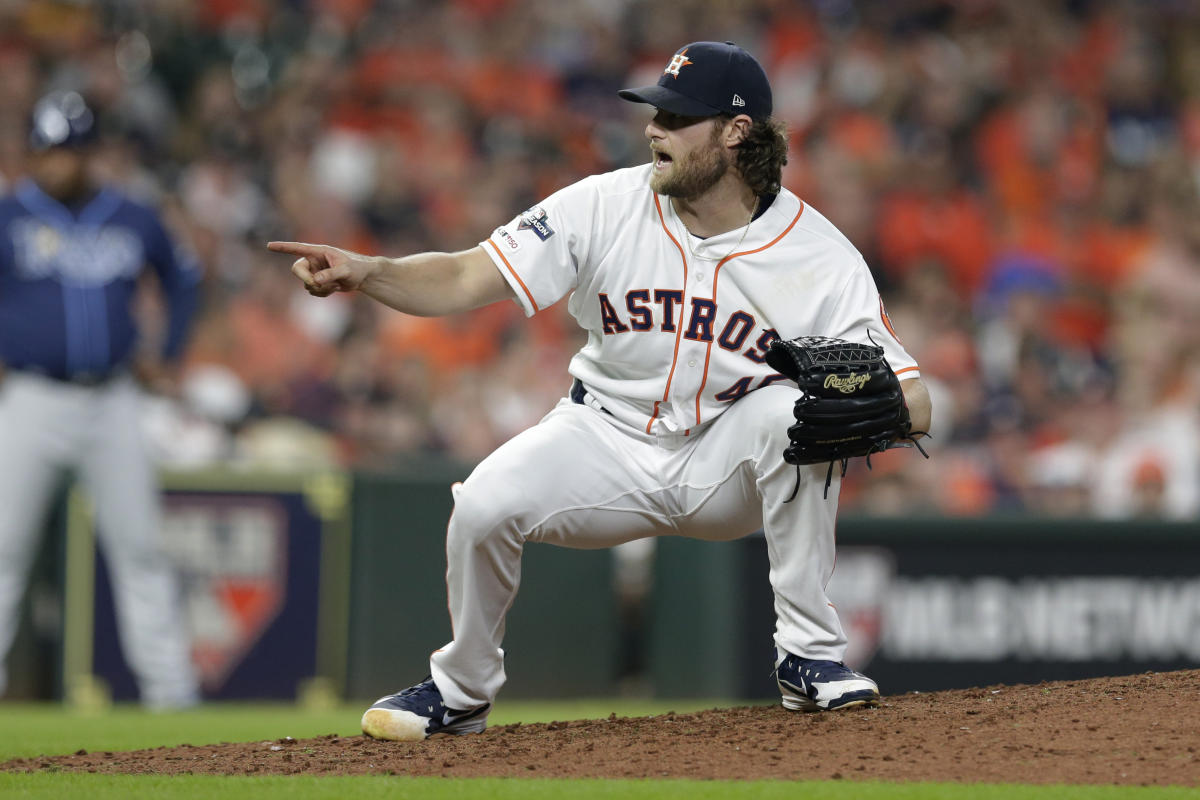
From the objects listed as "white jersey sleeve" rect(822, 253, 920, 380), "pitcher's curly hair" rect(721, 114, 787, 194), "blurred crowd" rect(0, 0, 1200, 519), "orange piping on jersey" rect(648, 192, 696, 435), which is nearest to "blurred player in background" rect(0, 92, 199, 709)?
"blurred crowd" rect(0, 0, 1200, 519)

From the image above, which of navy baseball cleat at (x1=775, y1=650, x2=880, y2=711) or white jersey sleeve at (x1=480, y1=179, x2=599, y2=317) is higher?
white jersey sleeve at (x1=480, y1=179, x2=599, y2=317)

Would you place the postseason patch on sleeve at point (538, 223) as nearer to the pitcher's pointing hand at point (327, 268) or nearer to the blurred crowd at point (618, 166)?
the pitcher's pointing hand at point (327, 268)

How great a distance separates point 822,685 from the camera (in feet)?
15.4

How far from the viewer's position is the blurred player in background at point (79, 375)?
7.09 metres

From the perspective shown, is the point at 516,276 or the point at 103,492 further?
the point at 103,492

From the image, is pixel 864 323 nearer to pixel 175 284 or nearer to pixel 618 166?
pixel 175 284

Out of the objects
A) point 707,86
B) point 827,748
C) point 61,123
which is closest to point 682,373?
point 707,86

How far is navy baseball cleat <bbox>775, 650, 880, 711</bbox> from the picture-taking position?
4.66 m

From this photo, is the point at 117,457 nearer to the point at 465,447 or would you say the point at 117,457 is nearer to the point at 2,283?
the point at 2,283

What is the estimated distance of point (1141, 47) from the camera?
13.1m

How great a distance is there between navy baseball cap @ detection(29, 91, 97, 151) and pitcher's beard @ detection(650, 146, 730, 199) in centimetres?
331

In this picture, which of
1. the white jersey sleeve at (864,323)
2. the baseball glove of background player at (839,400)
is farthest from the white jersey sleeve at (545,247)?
the white jersey sleeve at (864,323)

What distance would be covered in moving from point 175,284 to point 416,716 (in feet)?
11.6

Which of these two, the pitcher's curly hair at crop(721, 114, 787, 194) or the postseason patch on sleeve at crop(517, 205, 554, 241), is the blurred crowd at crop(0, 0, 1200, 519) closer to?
the pitcher's curly hair at crop(721, 114, 787, 194)
